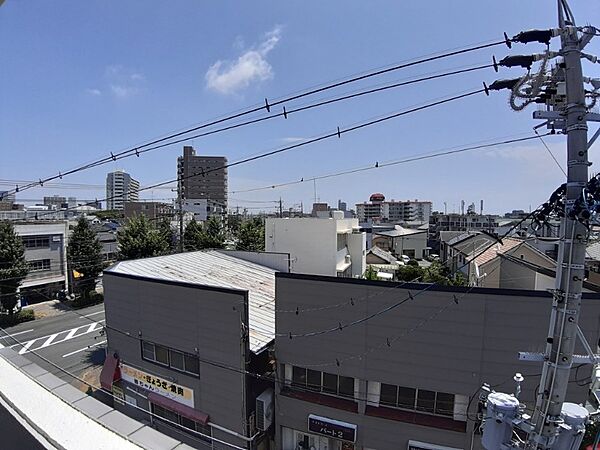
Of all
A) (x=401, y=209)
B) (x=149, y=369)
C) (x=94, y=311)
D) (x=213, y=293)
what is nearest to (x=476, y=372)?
(x=213, y=293)

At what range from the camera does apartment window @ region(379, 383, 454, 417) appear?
7469 millimetres

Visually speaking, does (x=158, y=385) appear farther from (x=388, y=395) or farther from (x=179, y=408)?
(x=388, y=395)

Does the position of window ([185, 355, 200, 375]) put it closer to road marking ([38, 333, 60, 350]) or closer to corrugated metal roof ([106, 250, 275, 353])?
corrugated metal roof ([106, 250, 275, 353])

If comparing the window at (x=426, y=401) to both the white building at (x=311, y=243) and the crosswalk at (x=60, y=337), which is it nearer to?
the white building at (x=311, y=243)

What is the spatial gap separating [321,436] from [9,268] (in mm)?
19937

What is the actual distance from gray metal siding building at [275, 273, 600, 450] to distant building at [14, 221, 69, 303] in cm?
2260

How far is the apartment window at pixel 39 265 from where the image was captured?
2301cm

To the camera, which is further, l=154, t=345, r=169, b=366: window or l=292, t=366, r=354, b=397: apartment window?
l=154, t=345, r=169, b=366: window

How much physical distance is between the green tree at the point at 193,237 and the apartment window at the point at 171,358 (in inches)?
654

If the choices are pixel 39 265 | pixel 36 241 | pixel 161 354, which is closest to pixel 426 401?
pixel 161 354

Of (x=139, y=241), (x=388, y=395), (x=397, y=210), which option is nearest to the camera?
(x=388, y=395)

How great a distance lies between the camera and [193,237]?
27172 mm

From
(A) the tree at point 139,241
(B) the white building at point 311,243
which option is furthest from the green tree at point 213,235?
(B) the white building at point 311,243

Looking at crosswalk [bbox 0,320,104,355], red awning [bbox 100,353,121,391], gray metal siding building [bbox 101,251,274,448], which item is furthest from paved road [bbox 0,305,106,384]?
gray metal siding building [bbox 101,251,274,448]
